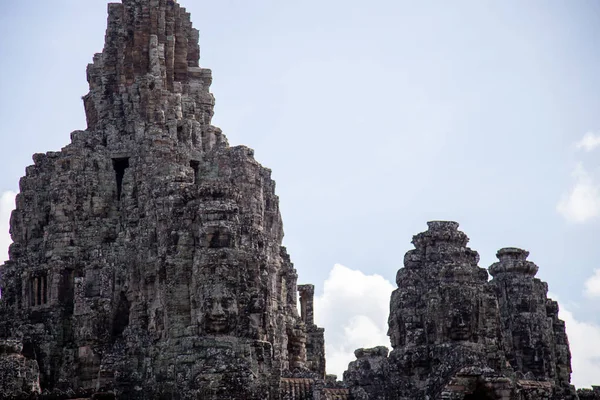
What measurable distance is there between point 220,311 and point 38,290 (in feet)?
57.3

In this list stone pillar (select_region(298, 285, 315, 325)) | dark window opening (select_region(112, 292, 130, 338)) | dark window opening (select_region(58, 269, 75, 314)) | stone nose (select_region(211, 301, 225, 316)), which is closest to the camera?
stone nose (select_region(211, 301, 225, 316))

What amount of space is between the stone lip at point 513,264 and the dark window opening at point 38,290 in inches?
890

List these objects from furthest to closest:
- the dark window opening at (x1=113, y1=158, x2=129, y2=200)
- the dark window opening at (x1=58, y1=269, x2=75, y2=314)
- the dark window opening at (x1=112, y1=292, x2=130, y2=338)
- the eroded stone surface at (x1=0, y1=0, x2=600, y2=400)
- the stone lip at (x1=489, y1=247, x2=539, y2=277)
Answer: the dark window opening at (x1=113, y1=158, x2=129, y2=200)
the stone lip at (x1=489, y1=247, x2=539, y2=277)
the dark window opening at (x1=58, y1=269, x2=75, y2=314)
the dark window opening at (x1=112, y1=292, x2=130, y2=338)
the eroded stone surface at (x1=0, y1=0, x2=600, y2=400)

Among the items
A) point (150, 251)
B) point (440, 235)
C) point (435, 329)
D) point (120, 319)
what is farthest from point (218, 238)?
point (120, 319)

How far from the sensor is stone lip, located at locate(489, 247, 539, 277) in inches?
2335

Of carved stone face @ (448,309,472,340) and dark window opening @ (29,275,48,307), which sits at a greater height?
dark window opening @ (29,275,48,307)

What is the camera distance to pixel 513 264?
59.2 meters

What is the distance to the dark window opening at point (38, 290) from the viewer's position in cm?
5838

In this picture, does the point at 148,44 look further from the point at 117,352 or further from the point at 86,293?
the point at 117,352

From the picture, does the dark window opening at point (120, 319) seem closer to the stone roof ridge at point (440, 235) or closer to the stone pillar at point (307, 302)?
the stone roof ridge at point (440, 235)

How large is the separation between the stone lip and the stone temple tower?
10.7m

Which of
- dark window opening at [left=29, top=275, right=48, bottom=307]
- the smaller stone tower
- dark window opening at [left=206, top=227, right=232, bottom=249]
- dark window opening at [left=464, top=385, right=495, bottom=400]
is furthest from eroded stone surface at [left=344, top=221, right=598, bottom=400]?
dark window opening at [left=29, top=275, right=48, bottom=307]

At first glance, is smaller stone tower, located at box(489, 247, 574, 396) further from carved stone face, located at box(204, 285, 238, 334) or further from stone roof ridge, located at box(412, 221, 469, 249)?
carved stone face, located at box(204, 285, 238, 334)

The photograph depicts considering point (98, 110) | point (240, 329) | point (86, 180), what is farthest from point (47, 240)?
point (240, 329)
